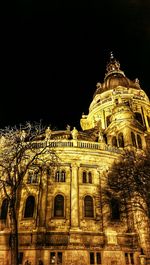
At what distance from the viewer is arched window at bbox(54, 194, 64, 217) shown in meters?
25.4

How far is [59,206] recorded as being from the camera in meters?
25.8

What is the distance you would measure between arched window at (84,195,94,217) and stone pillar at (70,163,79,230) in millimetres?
1319

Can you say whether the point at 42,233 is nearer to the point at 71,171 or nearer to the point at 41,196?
the point at 41,196

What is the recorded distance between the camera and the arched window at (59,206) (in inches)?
998

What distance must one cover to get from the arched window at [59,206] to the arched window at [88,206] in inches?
100

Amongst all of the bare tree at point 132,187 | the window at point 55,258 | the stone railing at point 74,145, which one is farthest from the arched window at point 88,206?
the stone railing at point 74,145

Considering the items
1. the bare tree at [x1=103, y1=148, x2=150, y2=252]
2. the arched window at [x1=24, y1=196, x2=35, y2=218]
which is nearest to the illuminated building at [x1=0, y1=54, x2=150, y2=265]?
the arched window at [x1=24, y1=196, x2=35, y2=218]

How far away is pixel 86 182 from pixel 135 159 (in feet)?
20.4

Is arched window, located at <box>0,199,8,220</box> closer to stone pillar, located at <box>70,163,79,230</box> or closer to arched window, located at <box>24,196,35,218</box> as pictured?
arched window, located at <box>24,196,35,218</box>

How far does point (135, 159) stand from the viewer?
82.7 feet

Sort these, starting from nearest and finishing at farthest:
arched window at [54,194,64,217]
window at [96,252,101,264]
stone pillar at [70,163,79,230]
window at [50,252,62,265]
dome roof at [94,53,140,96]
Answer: window at [50,252,62,265], window at [96,252,101,264], stone pillar at [70,163,79,230], arched window at [54,194,64,217], dome roof at [94,53,140,96]

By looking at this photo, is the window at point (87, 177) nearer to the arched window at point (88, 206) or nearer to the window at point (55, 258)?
the arched window at point (88, 206)

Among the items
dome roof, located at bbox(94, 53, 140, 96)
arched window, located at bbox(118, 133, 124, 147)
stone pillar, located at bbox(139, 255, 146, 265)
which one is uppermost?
dome roof, located at bbox(94, 53, 140, 96)

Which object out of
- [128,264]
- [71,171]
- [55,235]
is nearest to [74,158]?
[71,171]
